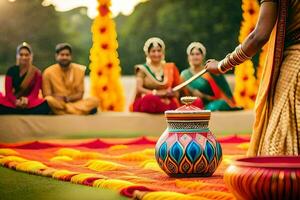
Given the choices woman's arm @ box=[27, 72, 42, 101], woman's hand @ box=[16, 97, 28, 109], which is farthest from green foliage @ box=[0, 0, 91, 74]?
woman's hand @ box=[16, 97, 28, 109]

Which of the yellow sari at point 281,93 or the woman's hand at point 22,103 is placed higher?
the yellow sari at point 281,93

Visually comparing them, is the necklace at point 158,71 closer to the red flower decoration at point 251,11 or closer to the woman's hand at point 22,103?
the woman's hand at point 22,103

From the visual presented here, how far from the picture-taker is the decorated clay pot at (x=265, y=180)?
10.8 feet

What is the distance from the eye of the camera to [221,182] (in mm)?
4980

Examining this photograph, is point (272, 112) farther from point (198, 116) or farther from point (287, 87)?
point (198, 116)

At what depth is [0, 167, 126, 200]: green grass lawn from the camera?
442 centimetres

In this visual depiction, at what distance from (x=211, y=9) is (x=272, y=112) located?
421 inches

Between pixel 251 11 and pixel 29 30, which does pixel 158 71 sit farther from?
pixel 29 30

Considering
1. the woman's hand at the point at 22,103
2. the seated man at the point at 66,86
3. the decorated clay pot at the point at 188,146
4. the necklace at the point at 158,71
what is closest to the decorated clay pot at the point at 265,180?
the decorated clay pot at the point at 188,146

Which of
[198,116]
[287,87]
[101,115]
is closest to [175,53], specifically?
[101,115]

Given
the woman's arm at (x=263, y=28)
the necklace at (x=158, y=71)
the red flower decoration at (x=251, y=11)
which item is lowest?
the necklace at (x=158, y=71)

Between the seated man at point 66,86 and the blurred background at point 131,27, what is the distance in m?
2.90

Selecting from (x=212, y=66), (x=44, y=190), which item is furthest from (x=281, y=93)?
(x=44, y=190)

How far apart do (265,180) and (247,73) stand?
9615 mm
